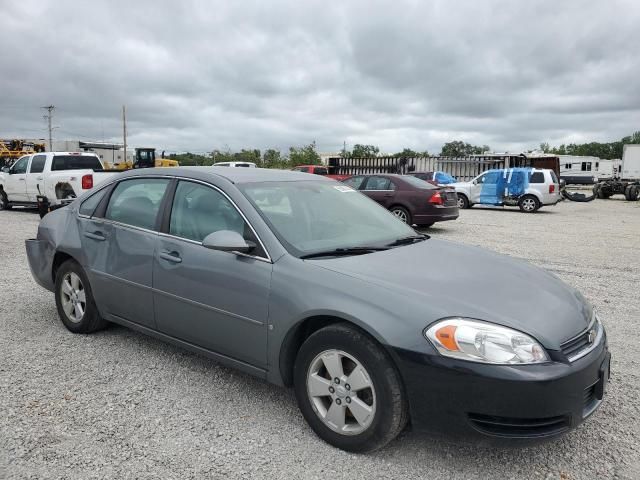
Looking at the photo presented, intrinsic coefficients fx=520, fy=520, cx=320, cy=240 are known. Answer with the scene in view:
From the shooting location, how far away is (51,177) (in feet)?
47.6

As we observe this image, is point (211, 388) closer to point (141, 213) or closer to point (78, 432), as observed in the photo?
point (78, 432)

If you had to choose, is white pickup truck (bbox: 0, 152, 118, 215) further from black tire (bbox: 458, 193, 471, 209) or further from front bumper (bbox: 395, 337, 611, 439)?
black tire (bbox: 458, 193, 471, 209)

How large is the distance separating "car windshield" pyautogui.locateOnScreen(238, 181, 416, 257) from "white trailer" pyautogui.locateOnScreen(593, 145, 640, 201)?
3091cm

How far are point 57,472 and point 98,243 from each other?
2040 mm

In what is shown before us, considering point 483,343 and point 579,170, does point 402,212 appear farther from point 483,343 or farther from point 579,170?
point 579,170

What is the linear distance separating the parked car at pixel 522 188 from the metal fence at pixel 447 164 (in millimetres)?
14230

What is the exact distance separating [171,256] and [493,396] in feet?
7.45

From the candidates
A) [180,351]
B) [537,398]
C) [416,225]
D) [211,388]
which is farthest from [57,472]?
[416,225]

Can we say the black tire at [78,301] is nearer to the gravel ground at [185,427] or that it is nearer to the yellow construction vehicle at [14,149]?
the gravel ground at [185,427]

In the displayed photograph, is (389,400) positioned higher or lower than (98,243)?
lower

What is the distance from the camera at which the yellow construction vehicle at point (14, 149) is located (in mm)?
32188

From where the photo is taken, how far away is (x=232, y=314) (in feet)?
10.6

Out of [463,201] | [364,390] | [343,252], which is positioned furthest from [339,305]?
[463,201]

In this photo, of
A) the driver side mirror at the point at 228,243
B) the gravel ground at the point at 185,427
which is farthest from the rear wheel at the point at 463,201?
the driver side mirror at the point at 228,243
